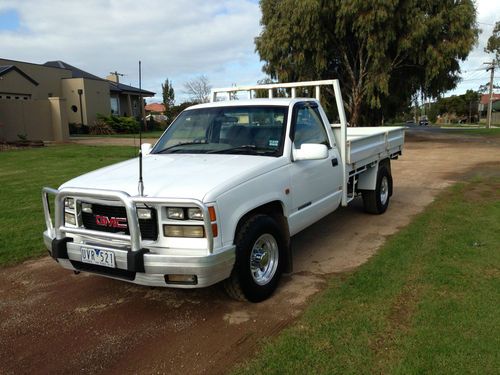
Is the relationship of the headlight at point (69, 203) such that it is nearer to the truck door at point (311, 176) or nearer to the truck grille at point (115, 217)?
the truck grille at point (115, 217)

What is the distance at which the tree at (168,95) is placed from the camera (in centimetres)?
5203

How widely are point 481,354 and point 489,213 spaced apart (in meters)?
4.77

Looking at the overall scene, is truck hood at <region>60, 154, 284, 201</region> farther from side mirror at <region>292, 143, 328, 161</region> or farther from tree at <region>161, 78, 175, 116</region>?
tree at <region>161, 78, 175, 116</region>

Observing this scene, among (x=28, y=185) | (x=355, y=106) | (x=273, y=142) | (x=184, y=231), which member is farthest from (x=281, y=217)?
(x=355, y=106)

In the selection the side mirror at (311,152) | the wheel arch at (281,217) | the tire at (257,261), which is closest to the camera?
the tire at (257,261)

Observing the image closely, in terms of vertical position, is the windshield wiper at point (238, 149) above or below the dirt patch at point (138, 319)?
above

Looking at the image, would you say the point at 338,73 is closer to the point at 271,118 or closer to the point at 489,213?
the point at 489,213

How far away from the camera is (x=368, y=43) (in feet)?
68.5

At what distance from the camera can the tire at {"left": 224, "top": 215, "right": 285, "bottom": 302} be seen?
3.96m

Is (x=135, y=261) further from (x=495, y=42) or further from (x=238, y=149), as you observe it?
(x=495, y=42)

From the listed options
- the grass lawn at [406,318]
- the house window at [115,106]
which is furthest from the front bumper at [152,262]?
the house window at [115,106]

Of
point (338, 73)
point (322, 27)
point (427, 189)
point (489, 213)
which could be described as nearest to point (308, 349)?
point (489, 213)

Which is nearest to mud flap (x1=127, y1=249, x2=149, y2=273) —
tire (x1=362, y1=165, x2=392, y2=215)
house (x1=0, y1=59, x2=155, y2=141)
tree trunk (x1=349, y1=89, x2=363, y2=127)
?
tire (x1=362, y1=165, x2=392, y2=215)

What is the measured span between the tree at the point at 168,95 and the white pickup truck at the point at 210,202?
46.6 meters
